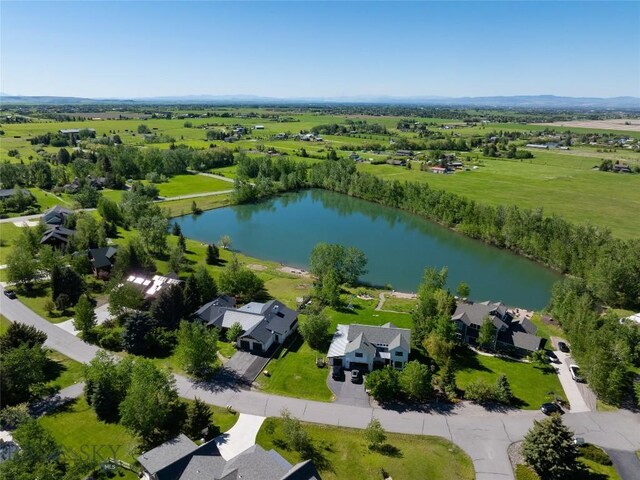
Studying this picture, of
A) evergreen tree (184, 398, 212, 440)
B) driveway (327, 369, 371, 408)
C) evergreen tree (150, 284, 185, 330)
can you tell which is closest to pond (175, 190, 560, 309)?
driveway (327, 369, 371, 408)

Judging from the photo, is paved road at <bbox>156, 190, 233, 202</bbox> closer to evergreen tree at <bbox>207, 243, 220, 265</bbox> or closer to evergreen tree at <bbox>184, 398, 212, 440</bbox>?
evergreen tree at <bbox>207, 243, 220, 265</bbox>

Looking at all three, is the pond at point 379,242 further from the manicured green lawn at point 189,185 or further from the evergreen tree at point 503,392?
the evergreen tree at point 503,392

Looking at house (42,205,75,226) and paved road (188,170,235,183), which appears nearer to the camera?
house (42,205,75,226)

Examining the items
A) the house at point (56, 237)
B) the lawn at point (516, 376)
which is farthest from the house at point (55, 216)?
the lawn at point (516, 376)

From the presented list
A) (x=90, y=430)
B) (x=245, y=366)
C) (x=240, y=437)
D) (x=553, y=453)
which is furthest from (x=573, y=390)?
(x=90, y=430)

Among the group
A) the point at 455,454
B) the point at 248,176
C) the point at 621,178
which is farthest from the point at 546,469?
the point at 621,178

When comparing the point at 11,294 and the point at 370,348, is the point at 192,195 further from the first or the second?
the point at 370,348
